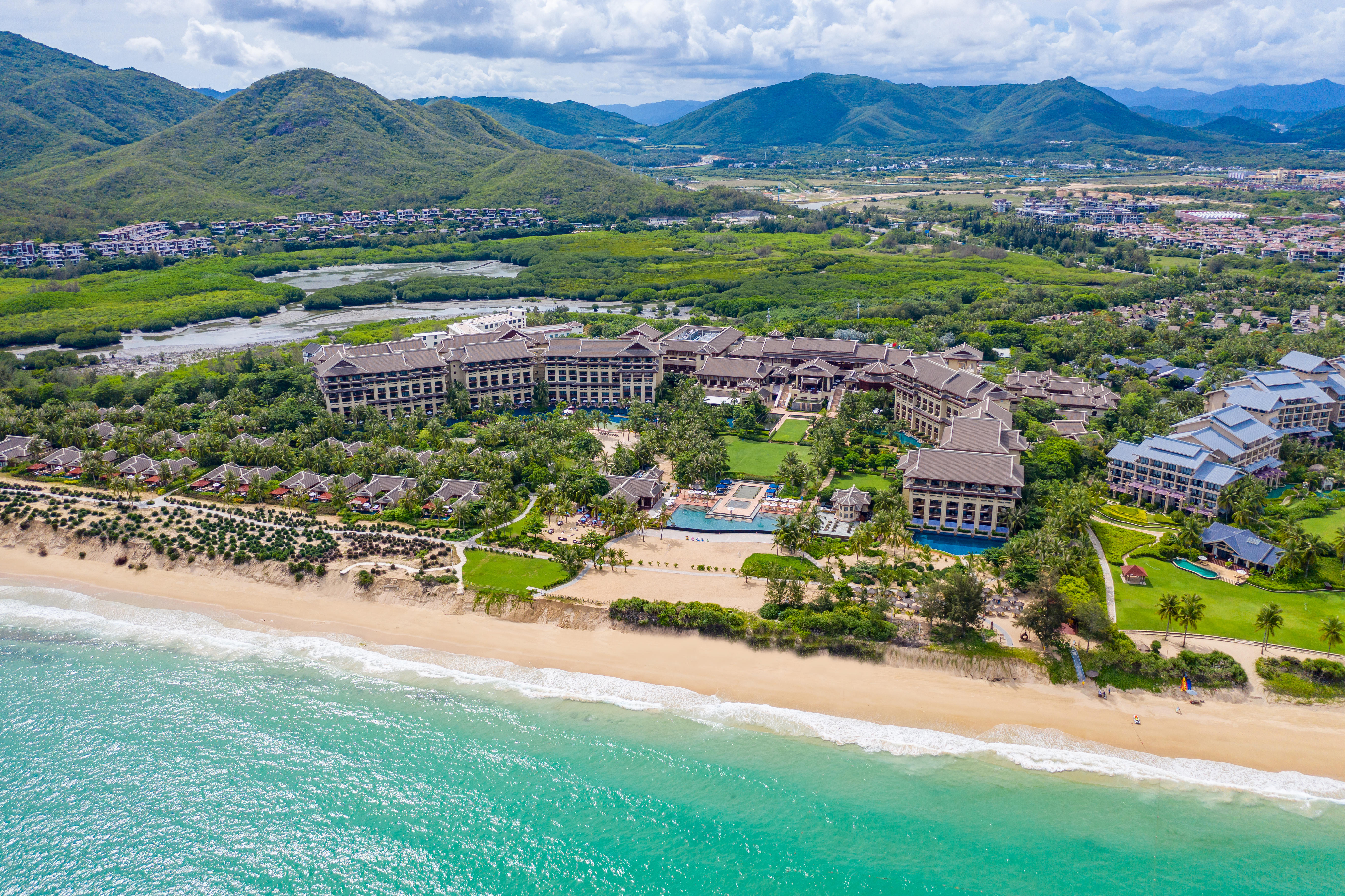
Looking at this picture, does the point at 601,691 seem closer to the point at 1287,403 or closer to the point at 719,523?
the point at 719,523

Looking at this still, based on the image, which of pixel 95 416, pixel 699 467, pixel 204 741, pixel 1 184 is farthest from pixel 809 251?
pixel 1 184

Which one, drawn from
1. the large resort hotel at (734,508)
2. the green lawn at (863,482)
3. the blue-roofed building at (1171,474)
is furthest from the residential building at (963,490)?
the blue-roofed building at (1171,474)

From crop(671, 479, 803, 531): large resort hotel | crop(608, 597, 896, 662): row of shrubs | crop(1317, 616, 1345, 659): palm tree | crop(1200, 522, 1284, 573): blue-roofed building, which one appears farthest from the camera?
crop(671, 479, 803, 531): large resort hotel

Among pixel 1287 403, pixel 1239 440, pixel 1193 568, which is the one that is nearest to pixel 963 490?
pixel 1193 568

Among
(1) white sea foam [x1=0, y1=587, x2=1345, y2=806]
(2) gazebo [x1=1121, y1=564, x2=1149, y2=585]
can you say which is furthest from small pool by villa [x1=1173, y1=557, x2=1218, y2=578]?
(1) white sea foam [x1=0, y1=587, x2=1345, y2=806]

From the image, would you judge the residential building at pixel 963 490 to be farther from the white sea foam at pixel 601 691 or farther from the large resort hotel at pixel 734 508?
the white sea foam at pixel 601 691

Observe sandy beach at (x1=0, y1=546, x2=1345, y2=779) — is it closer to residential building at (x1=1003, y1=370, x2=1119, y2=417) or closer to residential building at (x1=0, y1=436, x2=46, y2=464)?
residential building at (x1=0, y1=436, x2=46, y2=464)

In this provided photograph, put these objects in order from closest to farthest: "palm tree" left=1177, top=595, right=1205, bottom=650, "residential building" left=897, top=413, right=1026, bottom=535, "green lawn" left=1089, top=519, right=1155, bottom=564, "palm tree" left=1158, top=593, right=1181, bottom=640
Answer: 1. "palm tree" left=1177, top=595, right=1205, bottom=650
2. "palm tree" left=1158, top=593, right=1181, bottom=640
3. "green lawn" left=1089, top=519, right=1155, bottom=564
4. "residential building" left=897, top=413, right=1026, bottom=535
